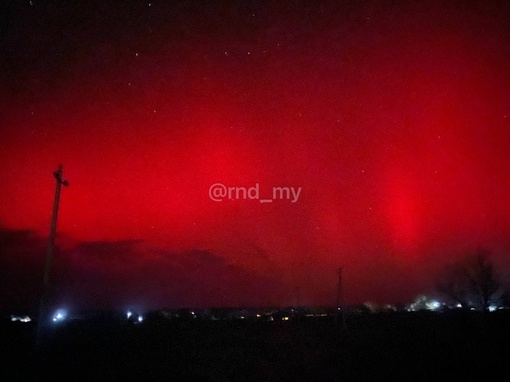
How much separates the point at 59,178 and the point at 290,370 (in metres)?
10.8

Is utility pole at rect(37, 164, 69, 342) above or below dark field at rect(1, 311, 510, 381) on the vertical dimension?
above

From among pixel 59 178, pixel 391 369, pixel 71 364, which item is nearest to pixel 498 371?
pixel 391 369

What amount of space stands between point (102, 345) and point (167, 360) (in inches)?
293

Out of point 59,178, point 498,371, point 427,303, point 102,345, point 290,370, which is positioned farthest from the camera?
point 427,303

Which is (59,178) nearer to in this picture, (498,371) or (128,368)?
(128,368)

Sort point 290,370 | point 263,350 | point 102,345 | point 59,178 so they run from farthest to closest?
point 102,345 < point 263,350 < point 59,178 < point 290,370

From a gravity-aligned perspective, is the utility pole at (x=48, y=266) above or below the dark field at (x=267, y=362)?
above

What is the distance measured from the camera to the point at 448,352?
65.4 ft

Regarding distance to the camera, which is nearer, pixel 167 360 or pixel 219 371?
pixel 219 371

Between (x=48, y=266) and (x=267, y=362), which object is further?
(x=267, y=362)

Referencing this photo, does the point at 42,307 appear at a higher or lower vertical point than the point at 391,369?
higher

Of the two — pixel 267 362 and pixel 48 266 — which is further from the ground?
pixel 48 266

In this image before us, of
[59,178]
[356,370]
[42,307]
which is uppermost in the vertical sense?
[59,178]

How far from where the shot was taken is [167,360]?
1894 cm
